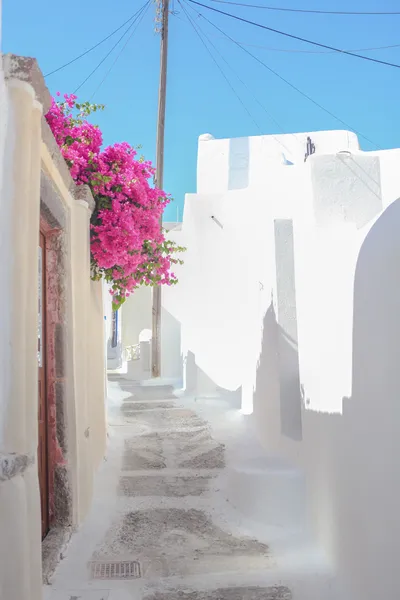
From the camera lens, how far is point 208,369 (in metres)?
10.9

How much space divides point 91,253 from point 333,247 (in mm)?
2530

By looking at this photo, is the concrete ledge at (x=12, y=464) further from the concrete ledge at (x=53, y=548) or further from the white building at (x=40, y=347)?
the concrete ledge at (x=53, y=548)

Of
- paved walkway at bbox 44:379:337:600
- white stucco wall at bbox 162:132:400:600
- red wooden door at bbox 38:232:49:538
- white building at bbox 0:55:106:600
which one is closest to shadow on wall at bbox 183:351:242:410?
white stucco wall at bbox 162:132:400:600

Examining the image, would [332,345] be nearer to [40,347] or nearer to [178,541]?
[178,541]

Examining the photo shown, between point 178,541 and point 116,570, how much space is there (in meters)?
0.66

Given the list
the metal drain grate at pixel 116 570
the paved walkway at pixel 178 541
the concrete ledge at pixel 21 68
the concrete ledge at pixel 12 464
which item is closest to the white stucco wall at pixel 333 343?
the paved walkway at pixel 178 541

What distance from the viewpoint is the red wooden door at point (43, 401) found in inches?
157

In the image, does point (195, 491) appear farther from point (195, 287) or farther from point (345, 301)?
point (195, 287)

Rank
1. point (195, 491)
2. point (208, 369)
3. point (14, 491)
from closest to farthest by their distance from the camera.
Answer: point (14, 491), point (195, 491), point (208, 369)

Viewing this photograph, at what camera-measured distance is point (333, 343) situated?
12.5 ft

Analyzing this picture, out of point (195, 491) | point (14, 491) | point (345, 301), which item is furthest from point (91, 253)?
point (14, 491)

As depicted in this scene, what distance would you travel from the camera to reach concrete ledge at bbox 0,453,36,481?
7.77 feet

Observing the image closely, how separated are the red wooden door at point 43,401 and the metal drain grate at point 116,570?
1.41ft

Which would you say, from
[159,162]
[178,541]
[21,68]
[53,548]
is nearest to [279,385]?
[178,541]
